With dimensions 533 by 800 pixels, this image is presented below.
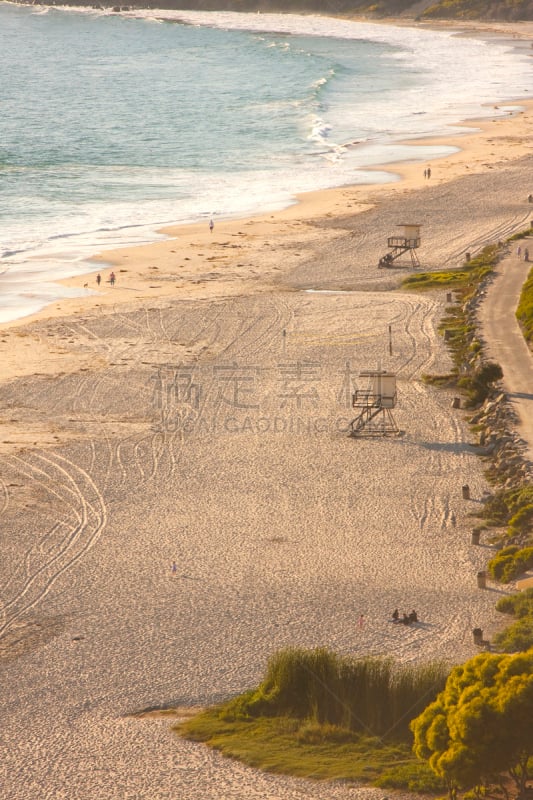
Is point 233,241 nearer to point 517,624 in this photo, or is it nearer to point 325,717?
point 517,624

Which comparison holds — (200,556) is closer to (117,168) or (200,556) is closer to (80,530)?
(80,530)

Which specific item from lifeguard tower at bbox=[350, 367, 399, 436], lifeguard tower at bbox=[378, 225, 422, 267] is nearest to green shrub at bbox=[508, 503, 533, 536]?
lifeguard tower at bbox=[350, 367, 399, 436]

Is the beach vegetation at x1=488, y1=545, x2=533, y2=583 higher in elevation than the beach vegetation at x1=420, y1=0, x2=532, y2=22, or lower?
lower

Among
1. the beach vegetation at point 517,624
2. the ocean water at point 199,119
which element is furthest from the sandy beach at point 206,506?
the ocean water at point 199,119

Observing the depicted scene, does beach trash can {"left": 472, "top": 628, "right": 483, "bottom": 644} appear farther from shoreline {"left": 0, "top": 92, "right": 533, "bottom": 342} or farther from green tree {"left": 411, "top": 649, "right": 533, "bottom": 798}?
shoreline {"left": 0, "top": 92, "right": 533, "bottom": 342}

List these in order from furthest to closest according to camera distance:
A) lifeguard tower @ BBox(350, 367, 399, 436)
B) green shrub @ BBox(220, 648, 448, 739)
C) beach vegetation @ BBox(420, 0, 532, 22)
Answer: beach vegetation @ BBox(420, 0, 532, 22), lifeguard tower @ BBox(350, 367, 399, 436), green shrub @ BBox(220, 648, 448, 739)

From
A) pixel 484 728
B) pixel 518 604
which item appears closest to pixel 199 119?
pixel 518 604
